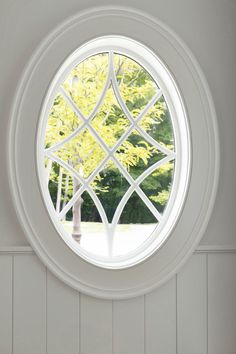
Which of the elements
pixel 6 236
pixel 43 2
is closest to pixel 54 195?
pixel 6 236

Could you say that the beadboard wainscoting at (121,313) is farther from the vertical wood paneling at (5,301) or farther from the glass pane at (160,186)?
the glass pane at (160,186)

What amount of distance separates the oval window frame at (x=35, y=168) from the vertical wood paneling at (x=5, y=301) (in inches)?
5.7

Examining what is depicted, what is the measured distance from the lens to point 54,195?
225cm

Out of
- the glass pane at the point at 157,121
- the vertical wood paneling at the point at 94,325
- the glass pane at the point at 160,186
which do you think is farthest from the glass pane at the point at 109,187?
the vertical wood paneling at the point at 94,325

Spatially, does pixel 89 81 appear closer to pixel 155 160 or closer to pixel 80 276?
pixel 155 160

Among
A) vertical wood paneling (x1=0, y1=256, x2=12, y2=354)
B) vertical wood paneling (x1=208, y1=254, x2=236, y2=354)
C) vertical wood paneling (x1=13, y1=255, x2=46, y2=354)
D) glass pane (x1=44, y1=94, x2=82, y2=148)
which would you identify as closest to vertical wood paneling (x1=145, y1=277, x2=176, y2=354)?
vertical wood paneling (x1=208, y1=254, x2=236, y2=354)

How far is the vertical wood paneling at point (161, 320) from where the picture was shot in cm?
214

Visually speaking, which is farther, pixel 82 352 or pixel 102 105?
pixel 102 105

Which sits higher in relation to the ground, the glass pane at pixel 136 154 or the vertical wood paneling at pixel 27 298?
the glass pane at pixel 136 154

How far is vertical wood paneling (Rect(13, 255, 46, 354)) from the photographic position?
2080 mm

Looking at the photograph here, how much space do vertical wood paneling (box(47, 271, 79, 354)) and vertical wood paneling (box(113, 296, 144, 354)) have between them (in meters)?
0.17

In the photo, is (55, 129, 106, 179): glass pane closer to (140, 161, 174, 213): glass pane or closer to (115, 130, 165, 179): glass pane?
(115, 130, 165, 179): glass pane

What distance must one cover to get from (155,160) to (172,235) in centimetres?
37

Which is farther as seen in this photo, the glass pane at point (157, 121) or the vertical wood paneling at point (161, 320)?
the glass pane at point (157, 121)
